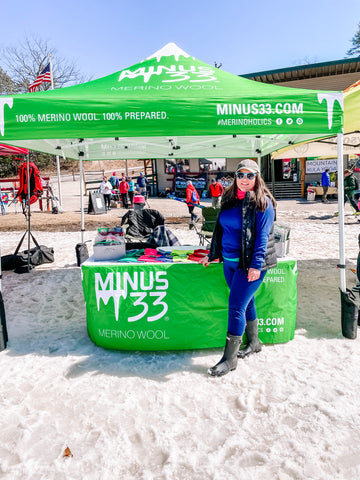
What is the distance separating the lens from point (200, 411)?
8.95ft

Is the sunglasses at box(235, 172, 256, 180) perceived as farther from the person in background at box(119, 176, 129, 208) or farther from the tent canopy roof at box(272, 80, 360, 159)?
the person in background at box(119, 176, 129, 208)

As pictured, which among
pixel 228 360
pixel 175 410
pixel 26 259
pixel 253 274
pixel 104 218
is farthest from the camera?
pixel 104 218

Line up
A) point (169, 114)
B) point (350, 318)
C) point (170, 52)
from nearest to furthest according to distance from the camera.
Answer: point (169, 114) → point (350, 318) → point (170, 52)

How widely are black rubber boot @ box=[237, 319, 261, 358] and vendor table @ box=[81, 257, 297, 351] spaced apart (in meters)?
0.24

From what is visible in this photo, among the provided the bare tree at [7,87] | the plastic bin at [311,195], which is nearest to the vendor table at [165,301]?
the plastic bin at [311,195]

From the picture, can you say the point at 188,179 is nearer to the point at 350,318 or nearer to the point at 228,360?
the point at 350,318

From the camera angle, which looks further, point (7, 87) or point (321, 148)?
point (7, 87)

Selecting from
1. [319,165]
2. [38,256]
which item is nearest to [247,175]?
[38,256]

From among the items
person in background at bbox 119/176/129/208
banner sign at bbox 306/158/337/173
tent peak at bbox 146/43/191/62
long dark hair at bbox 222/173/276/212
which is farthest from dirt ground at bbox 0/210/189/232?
banner sign at bbox 306/158/337/173

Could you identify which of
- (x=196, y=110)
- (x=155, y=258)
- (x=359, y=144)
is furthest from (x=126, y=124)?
(x=359, y=144)

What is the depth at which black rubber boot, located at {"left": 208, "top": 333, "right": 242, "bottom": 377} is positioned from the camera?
10.3 feet

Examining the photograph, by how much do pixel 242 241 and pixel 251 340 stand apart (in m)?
→ 1.11

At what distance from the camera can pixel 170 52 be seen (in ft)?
16.0

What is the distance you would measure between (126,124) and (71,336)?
2332 mm
